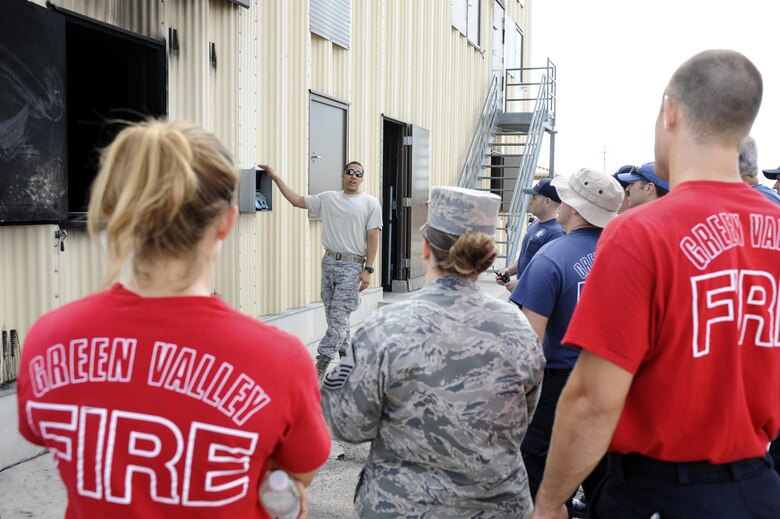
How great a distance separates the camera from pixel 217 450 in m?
1.36

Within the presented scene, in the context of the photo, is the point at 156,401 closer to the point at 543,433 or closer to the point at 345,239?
the point at 543,433

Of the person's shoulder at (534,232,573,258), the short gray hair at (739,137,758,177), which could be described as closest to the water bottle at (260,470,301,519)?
the person's shoulder at (534,232,573,258)

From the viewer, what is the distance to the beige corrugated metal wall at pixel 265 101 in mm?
4379

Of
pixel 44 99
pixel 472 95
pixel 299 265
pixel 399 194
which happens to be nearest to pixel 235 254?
pixel 299 265

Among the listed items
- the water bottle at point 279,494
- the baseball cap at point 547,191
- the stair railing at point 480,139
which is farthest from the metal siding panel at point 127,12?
the stair railing at point 480,139

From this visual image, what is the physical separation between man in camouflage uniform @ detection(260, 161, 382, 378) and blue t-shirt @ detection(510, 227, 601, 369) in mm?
3441

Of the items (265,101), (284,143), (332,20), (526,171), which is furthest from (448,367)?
(526,171)

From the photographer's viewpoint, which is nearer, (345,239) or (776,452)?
(776,452)

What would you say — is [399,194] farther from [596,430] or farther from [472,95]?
[596,430]

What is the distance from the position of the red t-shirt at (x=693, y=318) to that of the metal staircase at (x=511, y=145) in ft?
33.0

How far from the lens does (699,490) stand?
5.63 feet

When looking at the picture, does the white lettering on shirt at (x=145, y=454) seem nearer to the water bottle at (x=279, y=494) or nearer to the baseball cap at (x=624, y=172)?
the water bottle at (x=279, y=494)

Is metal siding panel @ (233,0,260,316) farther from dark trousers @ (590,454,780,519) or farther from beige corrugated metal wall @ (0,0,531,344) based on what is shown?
dark trousers @ (590,454,780,519)

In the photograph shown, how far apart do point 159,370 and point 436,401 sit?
2.92ft
